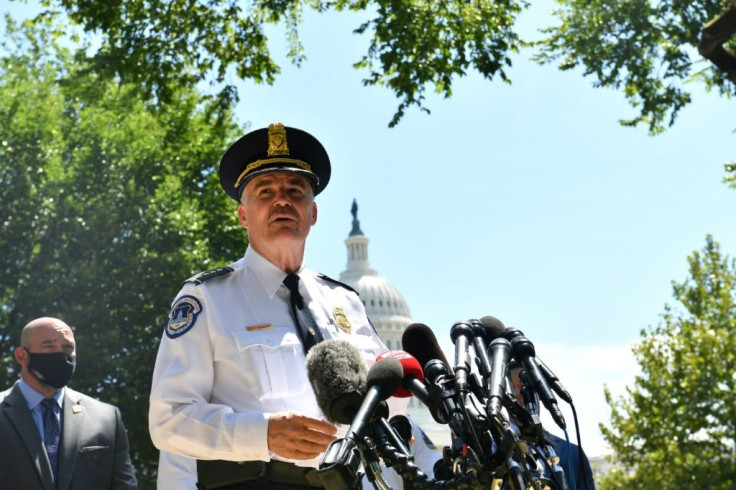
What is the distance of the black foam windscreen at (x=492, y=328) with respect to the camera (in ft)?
12.0

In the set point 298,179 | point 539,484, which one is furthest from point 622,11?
point 539,484

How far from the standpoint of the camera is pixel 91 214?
27.1 m

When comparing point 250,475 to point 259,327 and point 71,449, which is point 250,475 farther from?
point 71,449

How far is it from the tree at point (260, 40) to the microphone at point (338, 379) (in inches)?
373

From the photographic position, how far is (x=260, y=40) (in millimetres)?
13617

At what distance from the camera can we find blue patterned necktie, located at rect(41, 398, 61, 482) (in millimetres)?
7117

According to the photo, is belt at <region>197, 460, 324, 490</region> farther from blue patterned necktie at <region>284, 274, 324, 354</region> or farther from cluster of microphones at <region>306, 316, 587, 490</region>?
cluster of microphones at <region>306, 316, 587, 490</region>

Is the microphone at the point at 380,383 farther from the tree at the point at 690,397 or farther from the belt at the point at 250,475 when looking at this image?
the tree at the point at 690,397

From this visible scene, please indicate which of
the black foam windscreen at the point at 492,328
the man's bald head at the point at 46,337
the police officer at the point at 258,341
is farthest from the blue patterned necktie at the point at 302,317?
the man's bald head at the point at 46,337

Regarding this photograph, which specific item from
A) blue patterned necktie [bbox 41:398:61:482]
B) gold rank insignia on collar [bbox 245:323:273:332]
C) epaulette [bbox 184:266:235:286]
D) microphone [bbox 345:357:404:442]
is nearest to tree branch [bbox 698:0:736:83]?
blue patterned necktie [bbox 41:398:61:482]

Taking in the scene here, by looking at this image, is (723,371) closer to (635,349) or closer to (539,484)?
(635,349)

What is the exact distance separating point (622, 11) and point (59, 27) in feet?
25.2

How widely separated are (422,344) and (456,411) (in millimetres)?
733

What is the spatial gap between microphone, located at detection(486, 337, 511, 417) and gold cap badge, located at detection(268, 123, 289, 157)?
1.71 metres
